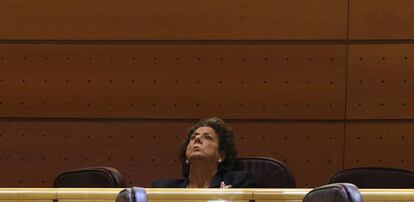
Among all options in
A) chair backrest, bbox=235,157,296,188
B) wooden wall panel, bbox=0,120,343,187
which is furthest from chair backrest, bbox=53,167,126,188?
wooden wall panel, bbox=0,120,343,187

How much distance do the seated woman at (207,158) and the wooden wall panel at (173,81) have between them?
856mm

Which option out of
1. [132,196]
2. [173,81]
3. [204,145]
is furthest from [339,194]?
[173,81]

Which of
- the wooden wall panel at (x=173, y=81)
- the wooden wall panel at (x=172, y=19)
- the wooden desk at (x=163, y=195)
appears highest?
the wooden wall panel at (x=172, y=19)

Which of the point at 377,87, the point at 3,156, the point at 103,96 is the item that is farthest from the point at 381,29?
the point at 3,156

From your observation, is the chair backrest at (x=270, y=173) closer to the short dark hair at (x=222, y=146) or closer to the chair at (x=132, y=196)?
the short dark hair at (x=222, y=146)

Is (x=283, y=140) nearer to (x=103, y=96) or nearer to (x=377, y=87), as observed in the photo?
(x=377, y=87)

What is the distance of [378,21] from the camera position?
4043 millimetres

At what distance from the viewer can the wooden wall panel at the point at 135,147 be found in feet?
13.3

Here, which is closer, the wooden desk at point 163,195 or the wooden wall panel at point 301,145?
the wooden desk at point 163,195

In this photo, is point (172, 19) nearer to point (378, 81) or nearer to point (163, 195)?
point (378, 81)

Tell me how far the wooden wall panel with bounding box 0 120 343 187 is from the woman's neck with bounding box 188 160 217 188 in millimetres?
967

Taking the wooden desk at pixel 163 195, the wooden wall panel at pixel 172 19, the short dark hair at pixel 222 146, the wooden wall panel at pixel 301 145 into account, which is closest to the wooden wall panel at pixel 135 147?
the wooden wall panel at pixel 301 145

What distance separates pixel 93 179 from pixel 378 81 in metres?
2.01

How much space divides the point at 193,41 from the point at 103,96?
2.22 feet
